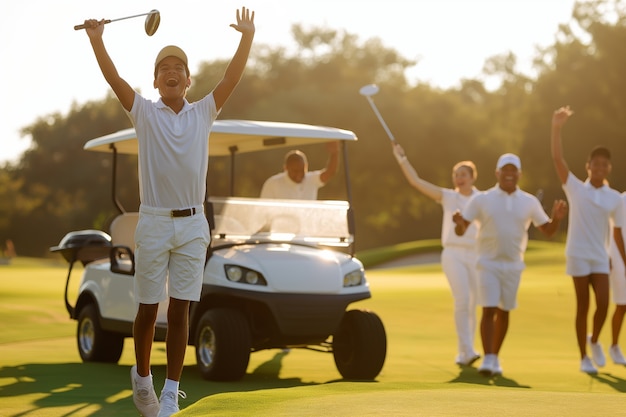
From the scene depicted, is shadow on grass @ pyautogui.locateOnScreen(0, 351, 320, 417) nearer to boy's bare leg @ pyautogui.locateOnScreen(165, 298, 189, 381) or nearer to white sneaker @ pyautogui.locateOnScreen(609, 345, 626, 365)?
boy's bare leg @ pyautogui.locateOnScreen(165, 298, 189, 381)

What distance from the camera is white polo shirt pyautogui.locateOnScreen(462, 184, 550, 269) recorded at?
36.6 ft

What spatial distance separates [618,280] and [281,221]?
3.63m

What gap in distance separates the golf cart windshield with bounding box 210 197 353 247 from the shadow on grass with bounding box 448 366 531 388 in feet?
4.86

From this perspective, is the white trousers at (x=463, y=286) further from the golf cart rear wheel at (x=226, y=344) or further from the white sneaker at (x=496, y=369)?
the golf cart rear wheel at (x=226, y=344)

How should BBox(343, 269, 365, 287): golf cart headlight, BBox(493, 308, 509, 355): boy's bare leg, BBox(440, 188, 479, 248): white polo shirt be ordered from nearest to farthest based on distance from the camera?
1. BBox(343, 269, 365, 287): golf cart headlight
2. BBox(493, 308, 509, 355): boy's bare leg
3. BBox(440, 188, 479, 248): white polo shirt

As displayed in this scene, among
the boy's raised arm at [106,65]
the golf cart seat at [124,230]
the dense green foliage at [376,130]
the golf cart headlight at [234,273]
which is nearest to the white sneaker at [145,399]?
the boy's raised arm at [106,65]

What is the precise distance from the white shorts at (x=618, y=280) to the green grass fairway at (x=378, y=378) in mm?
655

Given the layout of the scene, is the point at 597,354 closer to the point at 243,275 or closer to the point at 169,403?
the point at 243,275

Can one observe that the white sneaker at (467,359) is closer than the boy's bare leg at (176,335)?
No

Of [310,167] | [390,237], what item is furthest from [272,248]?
[390,237]

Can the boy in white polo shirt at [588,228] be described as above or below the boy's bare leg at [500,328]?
above

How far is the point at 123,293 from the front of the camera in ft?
36.0

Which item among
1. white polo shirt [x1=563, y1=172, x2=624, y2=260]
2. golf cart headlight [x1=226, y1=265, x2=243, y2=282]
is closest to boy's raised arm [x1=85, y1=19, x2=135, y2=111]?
golf cart headlight [x1=226, y1=265, x2=243, y2=282]

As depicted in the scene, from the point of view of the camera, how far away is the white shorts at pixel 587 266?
11.5m
